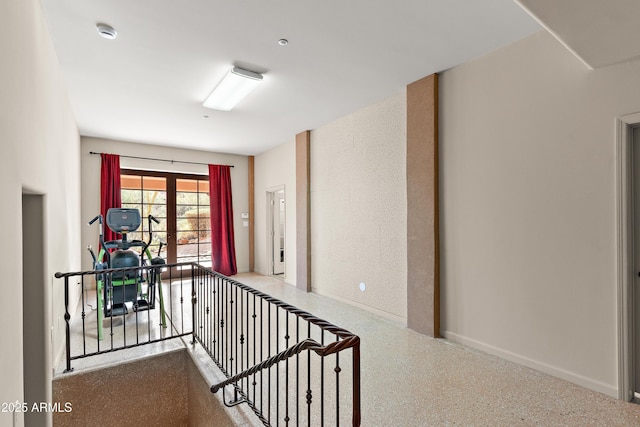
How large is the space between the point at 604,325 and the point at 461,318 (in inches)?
45.3

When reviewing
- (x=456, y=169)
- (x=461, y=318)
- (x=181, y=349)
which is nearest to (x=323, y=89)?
(x=456, y=169)

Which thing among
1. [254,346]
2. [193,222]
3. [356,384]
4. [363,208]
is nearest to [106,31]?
[254,346]

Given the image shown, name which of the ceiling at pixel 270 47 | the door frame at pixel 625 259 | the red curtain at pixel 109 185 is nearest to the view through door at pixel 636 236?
the door frame at pixel 625 259

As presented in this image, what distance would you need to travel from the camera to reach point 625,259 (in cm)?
226

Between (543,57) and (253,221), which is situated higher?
(543,57)

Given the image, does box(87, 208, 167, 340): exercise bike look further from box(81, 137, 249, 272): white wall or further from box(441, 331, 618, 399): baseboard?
box(441, 331, 618, 399): baseboard

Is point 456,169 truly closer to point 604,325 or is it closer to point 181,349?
point 604,325

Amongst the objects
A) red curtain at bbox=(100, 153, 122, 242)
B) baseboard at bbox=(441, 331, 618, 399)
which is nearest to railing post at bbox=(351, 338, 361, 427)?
baseboard at bbox=(441, 331, 618, 399)

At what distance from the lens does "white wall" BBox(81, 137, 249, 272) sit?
5887 millimetres

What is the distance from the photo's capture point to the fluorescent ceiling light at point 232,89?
335cm

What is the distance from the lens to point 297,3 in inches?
90.4

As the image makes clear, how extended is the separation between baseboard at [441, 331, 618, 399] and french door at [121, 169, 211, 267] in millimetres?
5653

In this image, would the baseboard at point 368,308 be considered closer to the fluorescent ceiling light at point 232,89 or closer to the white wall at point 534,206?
the white wall at point 534,206

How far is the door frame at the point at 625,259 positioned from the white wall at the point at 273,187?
468 centimetres
